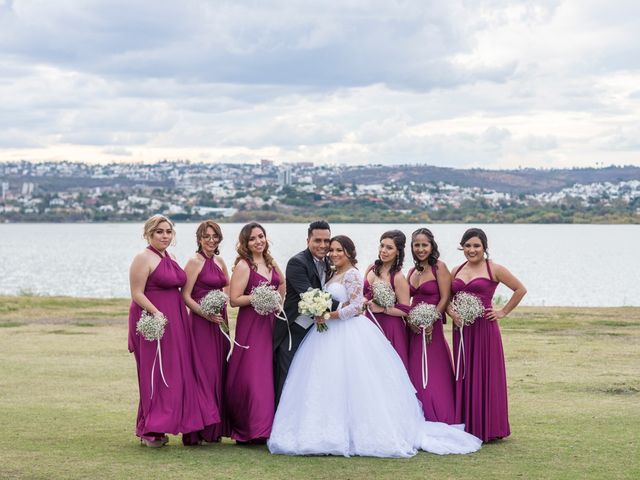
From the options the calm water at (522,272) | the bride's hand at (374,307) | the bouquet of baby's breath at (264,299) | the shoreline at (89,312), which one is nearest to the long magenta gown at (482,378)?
the bride's hand at (374,307)

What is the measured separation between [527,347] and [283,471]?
11.7 metres

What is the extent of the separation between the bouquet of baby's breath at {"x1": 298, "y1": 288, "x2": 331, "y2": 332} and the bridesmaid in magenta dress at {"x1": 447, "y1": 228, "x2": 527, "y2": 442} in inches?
70.0

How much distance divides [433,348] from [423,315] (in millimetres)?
537

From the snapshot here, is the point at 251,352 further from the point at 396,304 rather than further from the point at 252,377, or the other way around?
the point at 396,304

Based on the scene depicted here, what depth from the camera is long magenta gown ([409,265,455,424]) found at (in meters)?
11.5

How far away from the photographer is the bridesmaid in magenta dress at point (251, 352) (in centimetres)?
1104

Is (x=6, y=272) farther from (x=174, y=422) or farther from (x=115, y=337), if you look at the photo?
(x=174, y=422)

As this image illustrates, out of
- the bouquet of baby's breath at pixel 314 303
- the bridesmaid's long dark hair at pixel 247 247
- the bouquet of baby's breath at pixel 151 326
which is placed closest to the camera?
the bouquet of baby's breath at pixel 314 303

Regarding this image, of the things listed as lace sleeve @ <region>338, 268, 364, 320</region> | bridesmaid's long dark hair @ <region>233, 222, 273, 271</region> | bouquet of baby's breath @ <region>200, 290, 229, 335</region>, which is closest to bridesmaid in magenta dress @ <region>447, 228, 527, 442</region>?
lace sleeve @ <region>338, 268, 364, 320</region>

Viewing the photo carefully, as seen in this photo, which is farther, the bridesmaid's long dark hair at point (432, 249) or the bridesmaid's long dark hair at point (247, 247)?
the bridesmaid's long dark hair at point (432, 249)

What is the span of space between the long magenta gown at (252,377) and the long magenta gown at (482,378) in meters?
2.25

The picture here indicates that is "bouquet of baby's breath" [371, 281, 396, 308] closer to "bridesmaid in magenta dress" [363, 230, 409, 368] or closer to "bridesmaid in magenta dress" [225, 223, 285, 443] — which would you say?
"bridesmaid in magenta dress" [363, 230, 409, 368]

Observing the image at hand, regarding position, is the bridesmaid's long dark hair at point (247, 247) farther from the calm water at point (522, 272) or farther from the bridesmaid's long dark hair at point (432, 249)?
the calm water at point (522, 272)

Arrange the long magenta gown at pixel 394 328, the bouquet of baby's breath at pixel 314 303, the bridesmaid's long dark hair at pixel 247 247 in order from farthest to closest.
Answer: the long magenta gown at pixel 394 328
the bridesmaid's long dark hair at pixel 247 247
the bouquet of baby's breath at pixel 314 303
